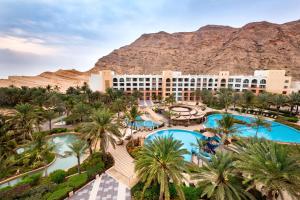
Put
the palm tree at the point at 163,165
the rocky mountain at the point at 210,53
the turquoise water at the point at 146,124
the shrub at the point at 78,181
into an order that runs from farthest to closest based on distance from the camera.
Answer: the rocky mountain at the point at 210,53 → the turquoise water at the point at 146,124 → the shrub at the point at 78,181 → the palm tree at the point at 163,165

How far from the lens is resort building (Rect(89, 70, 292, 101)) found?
61.3 metres

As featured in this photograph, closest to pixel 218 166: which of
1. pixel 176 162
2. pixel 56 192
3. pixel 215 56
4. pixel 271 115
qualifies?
pixel 176 162

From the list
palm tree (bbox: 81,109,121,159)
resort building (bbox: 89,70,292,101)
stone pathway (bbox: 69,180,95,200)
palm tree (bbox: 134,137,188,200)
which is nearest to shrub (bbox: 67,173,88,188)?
stone pathway (bbox: 69,180,95,200)

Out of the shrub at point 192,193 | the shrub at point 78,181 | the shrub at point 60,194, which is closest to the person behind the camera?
the shrub at point 192,193

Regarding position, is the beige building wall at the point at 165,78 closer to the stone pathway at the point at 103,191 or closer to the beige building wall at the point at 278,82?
the beige building wall at the point at 278,82

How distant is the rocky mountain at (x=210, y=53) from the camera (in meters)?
90.7

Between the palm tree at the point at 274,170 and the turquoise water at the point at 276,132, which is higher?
the palm tree at the point at 274,170

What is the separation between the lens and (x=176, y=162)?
11758mm

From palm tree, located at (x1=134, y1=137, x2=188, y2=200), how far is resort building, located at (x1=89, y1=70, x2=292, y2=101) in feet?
164

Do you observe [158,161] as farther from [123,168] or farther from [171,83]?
[171,83]

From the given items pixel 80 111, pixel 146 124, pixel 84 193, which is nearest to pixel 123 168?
pixel 84 193

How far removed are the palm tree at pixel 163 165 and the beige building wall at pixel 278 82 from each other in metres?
60.2

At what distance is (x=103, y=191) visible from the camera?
48.8 ft

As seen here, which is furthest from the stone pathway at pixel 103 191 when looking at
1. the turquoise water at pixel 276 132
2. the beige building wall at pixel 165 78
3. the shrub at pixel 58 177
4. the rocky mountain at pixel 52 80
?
the rocky mountain at pixel 52 80
